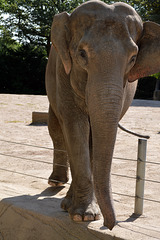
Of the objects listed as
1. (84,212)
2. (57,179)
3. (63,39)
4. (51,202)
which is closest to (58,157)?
(57,179)

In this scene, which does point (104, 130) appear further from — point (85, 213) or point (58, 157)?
point (58, 157)

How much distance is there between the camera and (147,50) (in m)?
3.64

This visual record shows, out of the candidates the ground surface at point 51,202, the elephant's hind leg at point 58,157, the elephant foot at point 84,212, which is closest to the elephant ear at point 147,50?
the ground surface at point 51,202

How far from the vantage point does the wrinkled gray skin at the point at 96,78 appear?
9.98 ft

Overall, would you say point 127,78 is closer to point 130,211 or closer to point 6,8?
point 130,211

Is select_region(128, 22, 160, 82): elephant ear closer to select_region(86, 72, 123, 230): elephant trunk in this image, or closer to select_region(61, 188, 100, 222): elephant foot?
select_region(86, 72, 123, 230): elephant trunk

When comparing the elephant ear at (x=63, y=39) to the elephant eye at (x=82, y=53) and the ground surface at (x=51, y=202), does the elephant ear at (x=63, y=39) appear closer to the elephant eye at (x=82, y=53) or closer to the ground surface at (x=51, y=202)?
the elephant eye at (x=82, y=53)

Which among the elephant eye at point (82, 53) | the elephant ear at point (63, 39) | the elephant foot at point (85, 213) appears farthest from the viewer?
the elephant foot at point (85, 213)

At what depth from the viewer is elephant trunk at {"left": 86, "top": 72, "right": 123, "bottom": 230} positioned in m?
3.00

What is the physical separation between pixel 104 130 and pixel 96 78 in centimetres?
37

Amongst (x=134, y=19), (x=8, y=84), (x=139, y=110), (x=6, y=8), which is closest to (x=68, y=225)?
(x=134, y=19)

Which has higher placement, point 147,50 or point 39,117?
point 147,50

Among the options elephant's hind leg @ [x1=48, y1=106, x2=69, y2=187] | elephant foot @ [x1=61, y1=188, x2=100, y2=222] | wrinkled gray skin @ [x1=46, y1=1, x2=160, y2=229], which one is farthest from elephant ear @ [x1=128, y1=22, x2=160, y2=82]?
elephant's hind leg @ [x1=48, y1=106, x2=69, y2=187]

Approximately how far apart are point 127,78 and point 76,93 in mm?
461
